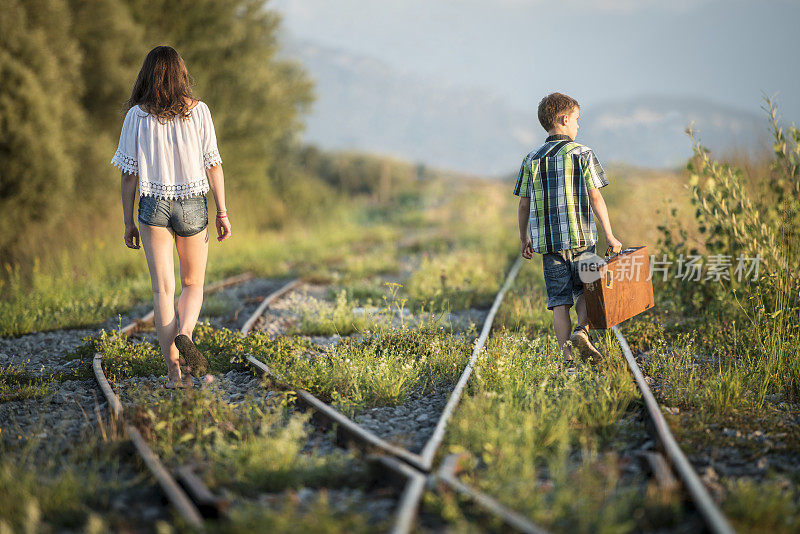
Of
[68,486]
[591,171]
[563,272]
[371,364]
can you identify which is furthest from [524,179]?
[68,486]

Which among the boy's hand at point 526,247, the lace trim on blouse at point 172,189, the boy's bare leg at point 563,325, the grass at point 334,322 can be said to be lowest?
the grass at point 334,322

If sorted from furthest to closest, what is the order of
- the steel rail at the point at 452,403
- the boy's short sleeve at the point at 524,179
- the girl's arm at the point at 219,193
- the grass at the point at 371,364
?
the boy's short sleeve at the point at 524,179
the girl's arm at the point at 219,193
the grass at the point at 371,364
the steel rail at the point at 452,403

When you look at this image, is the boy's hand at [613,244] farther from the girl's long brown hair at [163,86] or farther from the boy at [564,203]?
the girl's long brown hair at [163,86]

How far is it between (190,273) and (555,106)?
2975mm

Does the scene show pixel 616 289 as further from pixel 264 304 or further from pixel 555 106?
pixel 264 304

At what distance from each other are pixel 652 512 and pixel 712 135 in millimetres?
5297

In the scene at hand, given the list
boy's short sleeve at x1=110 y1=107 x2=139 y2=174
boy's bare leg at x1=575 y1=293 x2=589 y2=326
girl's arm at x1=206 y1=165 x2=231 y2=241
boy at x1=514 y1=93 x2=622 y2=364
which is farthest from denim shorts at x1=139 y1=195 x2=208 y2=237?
boy's bare leg at x1=575 y1=293 x2=589 y2=326

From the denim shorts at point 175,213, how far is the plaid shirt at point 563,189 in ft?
8.13

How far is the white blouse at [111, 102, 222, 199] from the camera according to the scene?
4.29 m

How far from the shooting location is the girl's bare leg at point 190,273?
4.56 m

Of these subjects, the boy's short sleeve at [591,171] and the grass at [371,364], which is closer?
the grass at [371,364]

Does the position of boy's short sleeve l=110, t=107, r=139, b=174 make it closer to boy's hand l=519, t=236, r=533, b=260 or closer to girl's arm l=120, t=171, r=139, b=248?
girl's arm l=120, t=171, r=139, b=248

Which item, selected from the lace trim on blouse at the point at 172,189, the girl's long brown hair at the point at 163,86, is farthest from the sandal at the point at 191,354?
the girl's long brown hair at the point at 163,86

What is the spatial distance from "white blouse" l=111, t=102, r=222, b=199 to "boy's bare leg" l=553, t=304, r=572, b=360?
2.82 metres
